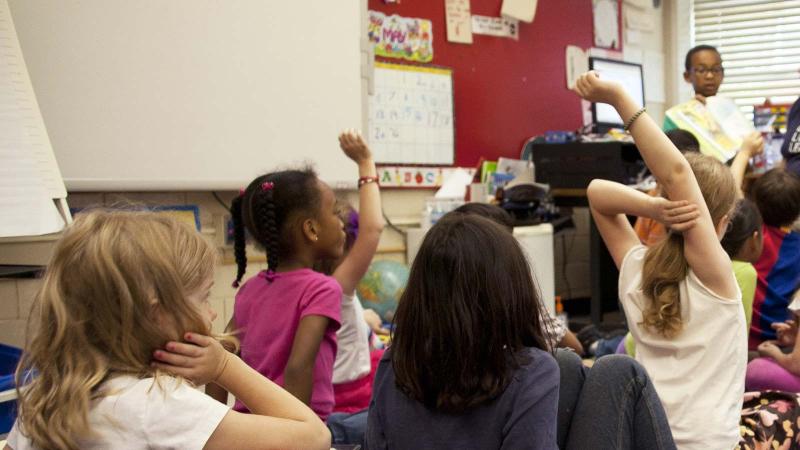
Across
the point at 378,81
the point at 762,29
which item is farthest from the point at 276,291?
the point at 762,29

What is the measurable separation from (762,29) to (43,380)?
5.08 meters

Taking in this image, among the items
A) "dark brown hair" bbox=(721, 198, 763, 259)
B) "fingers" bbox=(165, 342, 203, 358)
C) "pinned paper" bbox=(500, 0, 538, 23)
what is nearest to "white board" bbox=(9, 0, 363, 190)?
"pinned paper" bbox=(500, 0, 538, 23)

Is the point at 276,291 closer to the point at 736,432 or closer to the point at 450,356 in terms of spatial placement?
the point at 450,356

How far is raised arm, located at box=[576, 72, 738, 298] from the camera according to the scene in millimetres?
1533

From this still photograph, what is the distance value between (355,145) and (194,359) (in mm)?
1179

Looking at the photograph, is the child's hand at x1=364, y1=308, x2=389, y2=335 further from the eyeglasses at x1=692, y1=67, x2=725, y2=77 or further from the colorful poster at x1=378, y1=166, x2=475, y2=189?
the eyeglasses at x1=692, y1=67, x2=725, y2=77

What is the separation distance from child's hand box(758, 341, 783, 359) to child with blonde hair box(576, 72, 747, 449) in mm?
619

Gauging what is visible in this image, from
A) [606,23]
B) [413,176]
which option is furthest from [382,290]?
[606,23]

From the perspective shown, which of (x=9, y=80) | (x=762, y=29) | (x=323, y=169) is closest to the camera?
(x=9, y=80)

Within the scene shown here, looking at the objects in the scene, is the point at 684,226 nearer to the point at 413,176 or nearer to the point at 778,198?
the point at 778,198

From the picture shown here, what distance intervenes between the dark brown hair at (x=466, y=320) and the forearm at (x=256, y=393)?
0.63 feet

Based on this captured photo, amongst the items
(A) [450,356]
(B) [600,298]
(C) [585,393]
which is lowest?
(B) [600,298]

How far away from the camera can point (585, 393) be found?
1.42 meters

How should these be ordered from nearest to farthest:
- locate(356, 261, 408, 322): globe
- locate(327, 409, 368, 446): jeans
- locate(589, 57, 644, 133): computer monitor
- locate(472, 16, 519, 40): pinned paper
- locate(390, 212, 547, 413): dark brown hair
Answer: locate(390, 212, 547, 413): dark brown hair
locate(327, 409, 368, 446): jeans
locate(356, 261, 408, 322): globe
locate(472, 16, 519, 40): pinned paper
locate(589, 57, 644, 133): computer monitor
